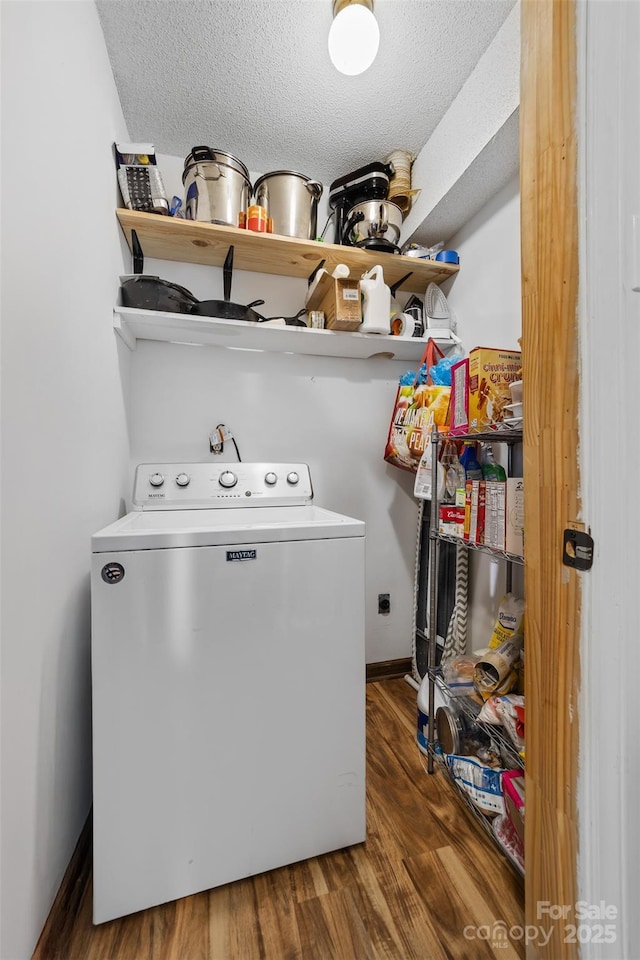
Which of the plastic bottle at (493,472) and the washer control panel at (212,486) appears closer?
the plastic bottle at (493,472)

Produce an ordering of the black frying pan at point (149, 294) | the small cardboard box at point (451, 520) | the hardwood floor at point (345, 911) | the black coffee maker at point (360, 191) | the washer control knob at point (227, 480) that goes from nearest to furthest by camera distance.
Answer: the hardwood floor at point (345, 911) → the small cardboard box at point (451, 520) → the black frying pan at point (149, 294) → the washer control knob at point (227, 480) → the black coffee maker at point (360, 191)

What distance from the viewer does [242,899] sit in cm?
94

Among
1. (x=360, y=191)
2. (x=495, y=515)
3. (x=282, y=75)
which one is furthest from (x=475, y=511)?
(x=282, y=75)

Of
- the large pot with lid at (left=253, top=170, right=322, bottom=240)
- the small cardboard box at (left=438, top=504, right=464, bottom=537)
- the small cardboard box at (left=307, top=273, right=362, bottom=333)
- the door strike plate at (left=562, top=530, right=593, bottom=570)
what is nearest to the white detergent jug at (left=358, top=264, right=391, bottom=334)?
the small cardboard box at (left=307, top=273, right=362, bottom=333)

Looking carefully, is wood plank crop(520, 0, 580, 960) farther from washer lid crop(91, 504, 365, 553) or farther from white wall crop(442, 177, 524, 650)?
white wall crop(442, 177, 524, 650)

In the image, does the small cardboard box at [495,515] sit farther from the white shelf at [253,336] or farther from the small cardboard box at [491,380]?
the white shelf at [253,336]

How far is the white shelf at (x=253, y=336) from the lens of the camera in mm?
1486

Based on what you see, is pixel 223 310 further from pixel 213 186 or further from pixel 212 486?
pixel 212 486

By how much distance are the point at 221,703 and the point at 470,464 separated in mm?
1073

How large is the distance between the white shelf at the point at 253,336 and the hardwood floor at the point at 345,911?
64.9 inches

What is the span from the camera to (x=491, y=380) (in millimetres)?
1133

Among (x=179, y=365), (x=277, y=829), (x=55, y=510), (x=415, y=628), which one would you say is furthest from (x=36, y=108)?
(x=415, y=628)

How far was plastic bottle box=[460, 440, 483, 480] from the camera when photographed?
1.38 m

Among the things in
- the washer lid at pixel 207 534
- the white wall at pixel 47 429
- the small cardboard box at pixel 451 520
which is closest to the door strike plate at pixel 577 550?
the washer lid at pixel 207 534
